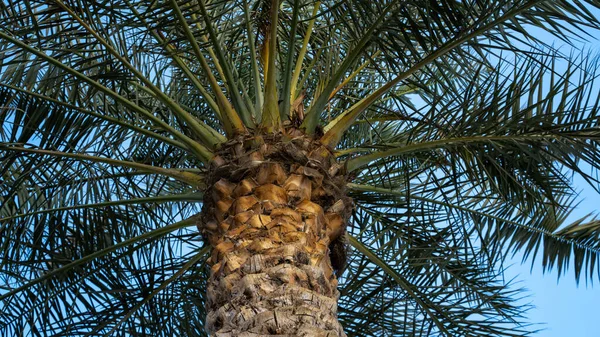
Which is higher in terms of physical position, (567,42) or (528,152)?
(567,42)

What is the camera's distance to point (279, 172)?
14.3 ft

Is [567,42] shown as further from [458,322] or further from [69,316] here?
[69,316]

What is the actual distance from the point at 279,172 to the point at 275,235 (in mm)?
454

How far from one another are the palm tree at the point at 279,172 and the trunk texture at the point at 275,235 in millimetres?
10

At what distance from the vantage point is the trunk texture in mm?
3543

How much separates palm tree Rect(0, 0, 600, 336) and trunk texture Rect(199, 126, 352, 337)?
0.03 feet

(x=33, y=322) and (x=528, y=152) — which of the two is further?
(x=33, y=322)

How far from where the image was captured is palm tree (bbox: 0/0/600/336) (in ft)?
14.0

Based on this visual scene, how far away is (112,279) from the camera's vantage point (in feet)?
18.8

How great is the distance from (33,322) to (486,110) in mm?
3233

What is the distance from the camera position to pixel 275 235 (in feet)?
13.2

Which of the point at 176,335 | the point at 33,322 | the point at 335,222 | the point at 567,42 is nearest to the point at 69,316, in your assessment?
the point at 33,322

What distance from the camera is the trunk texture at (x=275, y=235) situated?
3.54 m

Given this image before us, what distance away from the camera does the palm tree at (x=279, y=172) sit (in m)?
4.28
